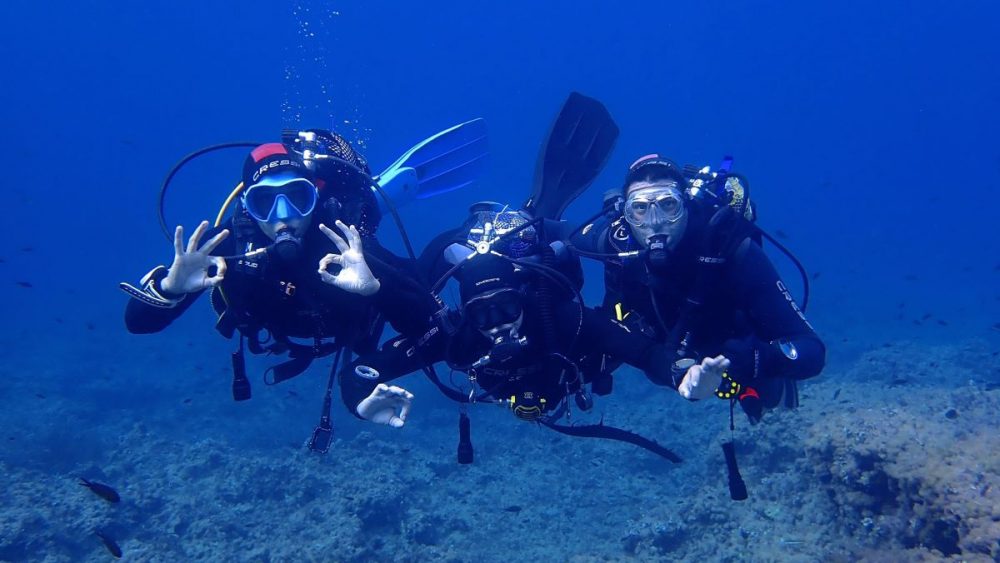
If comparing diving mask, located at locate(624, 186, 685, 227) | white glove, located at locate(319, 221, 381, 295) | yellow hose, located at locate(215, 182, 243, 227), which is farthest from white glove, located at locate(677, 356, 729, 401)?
yellow hose, located at locate(215, 182, 243, 227)

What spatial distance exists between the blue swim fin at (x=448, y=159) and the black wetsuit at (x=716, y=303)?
10.6ft

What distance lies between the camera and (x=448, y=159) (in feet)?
27.4

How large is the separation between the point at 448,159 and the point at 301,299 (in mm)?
3957

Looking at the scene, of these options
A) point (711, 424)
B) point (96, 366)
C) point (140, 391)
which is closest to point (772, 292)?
point (711, 424)

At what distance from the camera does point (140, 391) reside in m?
22.4

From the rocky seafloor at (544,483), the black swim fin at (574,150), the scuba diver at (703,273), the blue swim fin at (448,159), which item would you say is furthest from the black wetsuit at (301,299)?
the rocky seafloor at (544,483)

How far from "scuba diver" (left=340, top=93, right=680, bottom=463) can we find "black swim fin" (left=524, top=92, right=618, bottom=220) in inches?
84.5

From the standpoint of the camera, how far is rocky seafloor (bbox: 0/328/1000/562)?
24.8 feet

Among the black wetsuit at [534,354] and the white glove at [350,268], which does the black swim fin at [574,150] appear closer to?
the black wetsuit at [534,354]

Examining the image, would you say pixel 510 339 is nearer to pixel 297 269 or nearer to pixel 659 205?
pixel 659 205

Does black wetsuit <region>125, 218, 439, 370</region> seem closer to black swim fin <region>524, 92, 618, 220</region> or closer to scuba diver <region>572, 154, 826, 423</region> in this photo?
scuba diver <region>572, 154, 826, 423</region>

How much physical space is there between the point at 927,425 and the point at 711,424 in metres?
5.97

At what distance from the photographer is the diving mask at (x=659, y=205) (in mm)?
5141

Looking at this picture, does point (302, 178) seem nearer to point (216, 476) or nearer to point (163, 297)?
point (163, 297)
